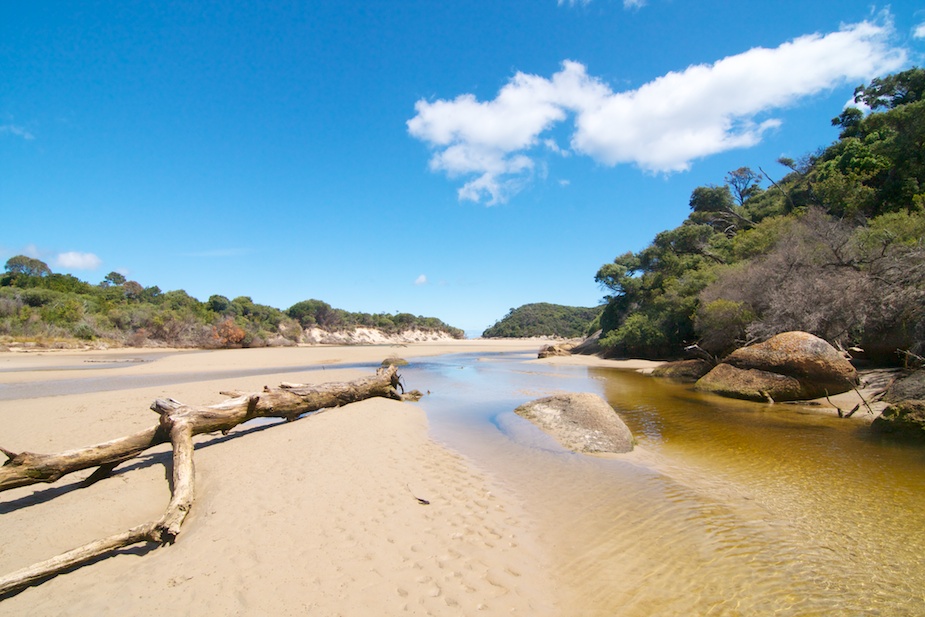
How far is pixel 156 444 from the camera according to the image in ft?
22.8

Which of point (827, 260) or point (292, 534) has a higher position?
point (827, 260)

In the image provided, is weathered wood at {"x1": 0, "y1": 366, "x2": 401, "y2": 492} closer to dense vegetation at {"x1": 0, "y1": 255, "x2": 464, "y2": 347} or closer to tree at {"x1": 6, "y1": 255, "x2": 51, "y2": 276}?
dense vegetation at {"x1": 0, "y1": 255, "x2": 464, "y2": 347}

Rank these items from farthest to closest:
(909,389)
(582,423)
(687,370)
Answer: (687,370)
(909,389)
(582,423)

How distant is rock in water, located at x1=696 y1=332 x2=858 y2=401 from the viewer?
42.3 ft

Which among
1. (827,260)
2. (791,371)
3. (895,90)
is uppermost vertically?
(895,90)

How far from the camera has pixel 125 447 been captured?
6.61 m

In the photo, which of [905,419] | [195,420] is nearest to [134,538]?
[195,420]

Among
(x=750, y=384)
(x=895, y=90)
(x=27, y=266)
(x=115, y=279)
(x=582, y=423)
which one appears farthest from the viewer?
(x=115, y=279)

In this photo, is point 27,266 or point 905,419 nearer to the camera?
point 905,419

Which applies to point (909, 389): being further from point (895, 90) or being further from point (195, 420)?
point (895, 90)

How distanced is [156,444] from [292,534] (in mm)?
4250

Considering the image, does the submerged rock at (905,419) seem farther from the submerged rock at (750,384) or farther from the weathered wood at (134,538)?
the weathered wood at (134,538)

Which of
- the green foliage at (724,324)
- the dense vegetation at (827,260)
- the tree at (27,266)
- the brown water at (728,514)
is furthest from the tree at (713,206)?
the tree at (27,266)

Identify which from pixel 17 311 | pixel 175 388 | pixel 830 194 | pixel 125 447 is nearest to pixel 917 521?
pixel 125 447
